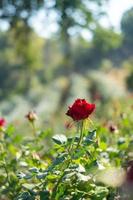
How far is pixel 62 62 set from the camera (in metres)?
31.6

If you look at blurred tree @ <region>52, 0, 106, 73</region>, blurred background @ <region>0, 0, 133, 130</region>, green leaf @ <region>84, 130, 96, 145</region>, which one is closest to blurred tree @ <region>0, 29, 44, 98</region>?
blurred background @ <region>0, 0, 133, 130</region>

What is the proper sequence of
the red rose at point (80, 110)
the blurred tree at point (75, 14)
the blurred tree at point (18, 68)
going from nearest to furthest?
the red rose at point (80, 110) < the blurred tree at point (75, 14) < the blurred tree at point (18, 68)

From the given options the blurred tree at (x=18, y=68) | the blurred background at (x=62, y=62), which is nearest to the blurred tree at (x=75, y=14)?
the blurred background at (x=62, y=62)

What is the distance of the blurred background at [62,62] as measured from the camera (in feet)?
24.2

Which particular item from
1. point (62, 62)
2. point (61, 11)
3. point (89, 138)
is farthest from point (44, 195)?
point (62, 62)

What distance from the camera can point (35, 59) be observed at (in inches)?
1154

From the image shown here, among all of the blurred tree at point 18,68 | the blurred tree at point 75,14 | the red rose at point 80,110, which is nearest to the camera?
the red rose at point 80,110

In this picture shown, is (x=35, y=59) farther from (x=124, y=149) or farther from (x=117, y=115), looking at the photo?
(x=124, y=149)

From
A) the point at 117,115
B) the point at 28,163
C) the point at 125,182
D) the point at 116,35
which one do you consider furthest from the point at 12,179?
the point at 116,35

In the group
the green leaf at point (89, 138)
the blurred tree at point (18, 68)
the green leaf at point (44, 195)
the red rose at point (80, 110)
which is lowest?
the green leaf at point (44, 195)

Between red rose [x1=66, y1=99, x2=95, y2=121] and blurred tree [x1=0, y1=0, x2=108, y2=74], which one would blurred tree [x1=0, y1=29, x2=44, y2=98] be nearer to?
blurred tree [x1=0, y1=0, x2=108, y2=74]

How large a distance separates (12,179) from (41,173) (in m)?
0.73

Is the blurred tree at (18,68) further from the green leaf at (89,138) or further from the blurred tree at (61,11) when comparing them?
the green leaf at (89,138)

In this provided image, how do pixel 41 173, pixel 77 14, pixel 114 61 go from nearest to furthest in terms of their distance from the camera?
pixel 41 173
pixel 77 14
pixel 114 61
